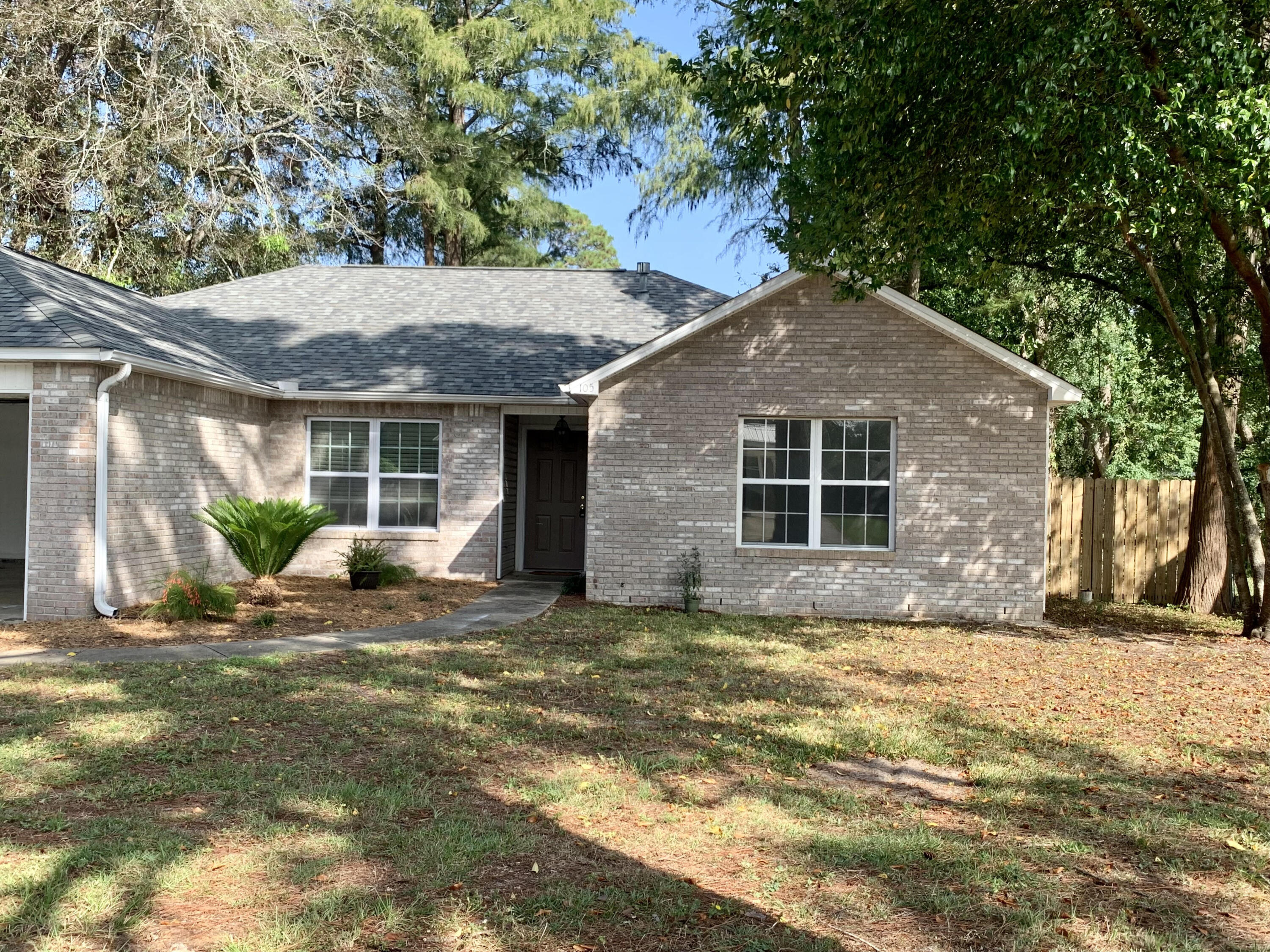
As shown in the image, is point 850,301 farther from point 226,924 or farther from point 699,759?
point 226,924

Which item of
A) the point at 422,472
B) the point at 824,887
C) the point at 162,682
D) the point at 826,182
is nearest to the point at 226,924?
the point at 824,887

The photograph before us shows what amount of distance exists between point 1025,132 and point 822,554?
577cm

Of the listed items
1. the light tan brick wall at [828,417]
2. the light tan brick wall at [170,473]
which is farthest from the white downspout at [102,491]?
the light tan brick wall at [828,417]

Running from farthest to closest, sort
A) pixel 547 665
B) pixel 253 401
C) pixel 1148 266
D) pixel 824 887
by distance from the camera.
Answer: pixel 253 401, pixel 1148 266, pixel 547 665, pixel 824 887

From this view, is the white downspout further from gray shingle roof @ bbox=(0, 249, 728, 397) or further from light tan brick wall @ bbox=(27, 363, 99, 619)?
gray shingle roof @ bbox=(0, 249, 728, 397)

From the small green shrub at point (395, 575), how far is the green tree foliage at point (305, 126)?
10.9 m

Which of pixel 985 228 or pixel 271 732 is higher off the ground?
pixel 985 228

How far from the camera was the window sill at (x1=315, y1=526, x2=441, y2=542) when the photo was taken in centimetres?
1445

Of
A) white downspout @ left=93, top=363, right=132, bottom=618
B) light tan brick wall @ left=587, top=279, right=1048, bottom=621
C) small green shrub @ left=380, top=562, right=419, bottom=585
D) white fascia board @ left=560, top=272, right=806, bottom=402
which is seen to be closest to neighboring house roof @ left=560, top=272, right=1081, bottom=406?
white fascia board @ left=560, top=272, right=806, bottom=402

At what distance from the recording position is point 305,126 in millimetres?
24547

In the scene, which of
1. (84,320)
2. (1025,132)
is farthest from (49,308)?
(1025,132)

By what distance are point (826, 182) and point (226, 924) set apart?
9.77 metres

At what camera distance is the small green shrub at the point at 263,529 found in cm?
1173

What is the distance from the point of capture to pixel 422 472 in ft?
47.8
